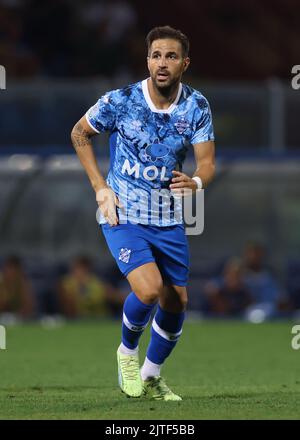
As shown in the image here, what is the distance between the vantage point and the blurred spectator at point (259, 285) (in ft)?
65.7

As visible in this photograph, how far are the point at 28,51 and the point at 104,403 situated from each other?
16.9 m

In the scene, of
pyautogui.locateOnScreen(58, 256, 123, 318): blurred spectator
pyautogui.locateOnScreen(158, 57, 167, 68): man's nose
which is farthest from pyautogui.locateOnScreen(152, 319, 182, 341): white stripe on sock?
pyautogui.locateOnScreen(58, 256, 123, 318): blurred spectator

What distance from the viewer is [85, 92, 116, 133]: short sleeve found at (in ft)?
28.8

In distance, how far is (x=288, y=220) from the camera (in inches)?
841

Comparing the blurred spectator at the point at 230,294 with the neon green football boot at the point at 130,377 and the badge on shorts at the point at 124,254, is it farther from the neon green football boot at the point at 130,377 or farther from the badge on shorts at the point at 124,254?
the badge on shorts at the point at 124,254

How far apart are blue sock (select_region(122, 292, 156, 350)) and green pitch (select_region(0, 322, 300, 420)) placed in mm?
405

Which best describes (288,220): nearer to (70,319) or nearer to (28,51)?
(70,319)

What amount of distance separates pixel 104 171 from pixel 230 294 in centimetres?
281

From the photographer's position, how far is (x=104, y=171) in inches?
813

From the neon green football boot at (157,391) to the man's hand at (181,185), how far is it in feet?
4.44

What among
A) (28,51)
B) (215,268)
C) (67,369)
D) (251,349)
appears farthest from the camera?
(28,51)

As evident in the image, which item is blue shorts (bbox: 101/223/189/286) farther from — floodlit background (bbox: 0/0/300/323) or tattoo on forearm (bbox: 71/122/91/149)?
floodlit background (bbox: 0/0/300/323)
